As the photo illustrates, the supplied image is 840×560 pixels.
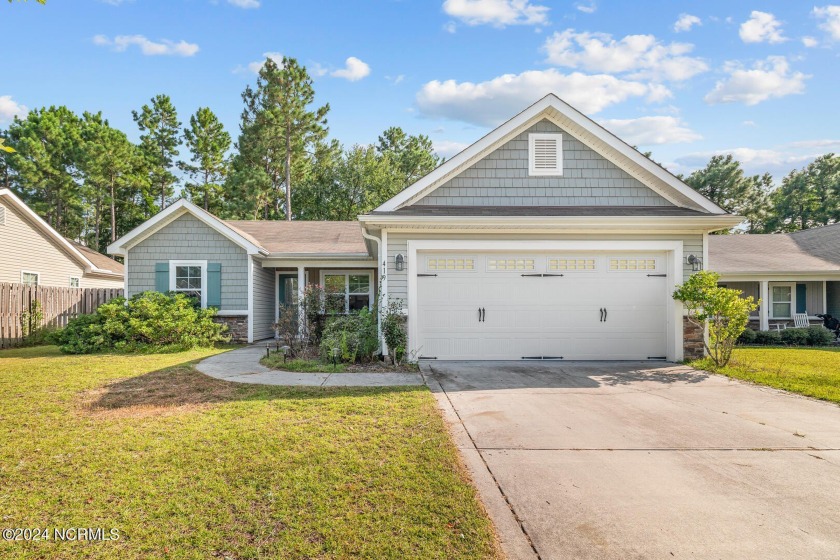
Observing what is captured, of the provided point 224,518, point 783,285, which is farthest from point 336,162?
point 224,518

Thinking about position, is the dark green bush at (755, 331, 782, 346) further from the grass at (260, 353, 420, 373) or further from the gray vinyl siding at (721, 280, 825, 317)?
the grass at (260, 353, 420, 373)

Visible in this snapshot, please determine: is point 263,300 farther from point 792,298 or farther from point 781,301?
point 792,298

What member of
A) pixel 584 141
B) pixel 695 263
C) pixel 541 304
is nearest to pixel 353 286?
pixel 541 304

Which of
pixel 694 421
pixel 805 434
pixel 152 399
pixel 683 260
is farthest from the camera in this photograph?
pixel 683 260

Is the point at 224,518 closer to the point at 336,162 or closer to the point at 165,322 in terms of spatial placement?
the point at 165,322

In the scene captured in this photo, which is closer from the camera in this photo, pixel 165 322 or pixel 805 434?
pixel 805 434

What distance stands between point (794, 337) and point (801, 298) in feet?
9.55

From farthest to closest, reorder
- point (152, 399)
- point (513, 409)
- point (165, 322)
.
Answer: point (165, 322)
point (152, 399)
point (513, 409)

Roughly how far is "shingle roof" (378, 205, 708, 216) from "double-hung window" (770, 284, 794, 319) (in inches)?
375

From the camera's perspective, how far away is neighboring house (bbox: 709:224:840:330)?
48.3ft

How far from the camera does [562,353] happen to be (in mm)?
9180

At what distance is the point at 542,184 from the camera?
374 inches

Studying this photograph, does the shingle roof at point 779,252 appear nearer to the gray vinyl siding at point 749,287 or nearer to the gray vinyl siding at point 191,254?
the gray vinyl siding at point 749,287

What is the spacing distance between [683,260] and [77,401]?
1072cm
